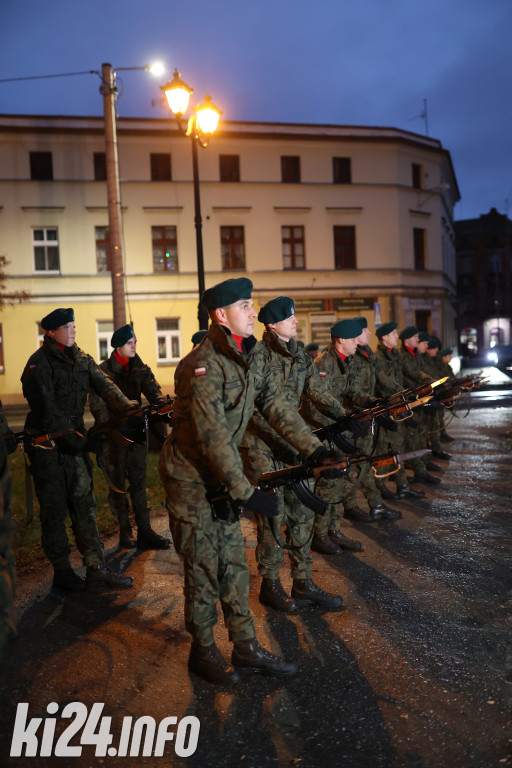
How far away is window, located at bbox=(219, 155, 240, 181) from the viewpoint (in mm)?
29609

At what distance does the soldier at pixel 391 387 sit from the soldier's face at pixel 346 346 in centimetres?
140

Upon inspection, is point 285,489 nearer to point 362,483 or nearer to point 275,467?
point 275,467

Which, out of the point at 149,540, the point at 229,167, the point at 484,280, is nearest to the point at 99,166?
the point at 229,167

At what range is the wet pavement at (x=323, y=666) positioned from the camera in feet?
10.3

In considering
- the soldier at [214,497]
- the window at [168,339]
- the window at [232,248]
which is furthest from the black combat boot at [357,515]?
the window at [232,248]

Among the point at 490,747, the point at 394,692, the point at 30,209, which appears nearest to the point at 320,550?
the point at 394,692

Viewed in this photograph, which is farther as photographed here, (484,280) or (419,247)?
(484,280)

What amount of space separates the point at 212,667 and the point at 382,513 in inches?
153

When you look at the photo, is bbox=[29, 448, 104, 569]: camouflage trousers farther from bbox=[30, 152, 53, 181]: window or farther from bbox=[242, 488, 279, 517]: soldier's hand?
bbox=[30, 152, 53, 181]: window

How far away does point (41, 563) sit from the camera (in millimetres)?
6148

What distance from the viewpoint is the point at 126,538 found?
6574 mm

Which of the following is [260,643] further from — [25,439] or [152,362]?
[152,362]

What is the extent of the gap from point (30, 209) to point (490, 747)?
93.3 ft

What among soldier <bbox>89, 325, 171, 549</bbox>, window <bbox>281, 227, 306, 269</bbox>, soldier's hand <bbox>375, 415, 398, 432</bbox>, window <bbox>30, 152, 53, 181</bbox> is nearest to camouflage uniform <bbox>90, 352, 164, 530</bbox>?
soldier <bbox>89, 325, 171, 549</bbox>
